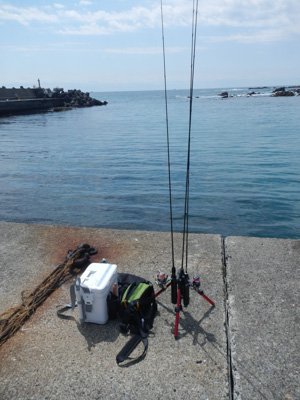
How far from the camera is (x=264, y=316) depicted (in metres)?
3.03

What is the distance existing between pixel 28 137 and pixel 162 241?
22586 millimetres

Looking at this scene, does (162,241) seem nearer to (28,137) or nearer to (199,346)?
(199,346)

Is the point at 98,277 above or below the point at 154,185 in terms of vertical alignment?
above

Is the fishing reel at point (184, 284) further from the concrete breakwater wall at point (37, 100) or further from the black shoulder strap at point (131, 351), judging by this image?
the concrete breakwater wall at point (37, 100)

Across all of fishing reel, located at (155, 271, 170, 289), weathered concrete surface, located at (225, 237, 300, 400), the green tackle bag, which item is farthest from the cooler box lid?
weathered concrete surface, located at (225, 237, 300, 400)

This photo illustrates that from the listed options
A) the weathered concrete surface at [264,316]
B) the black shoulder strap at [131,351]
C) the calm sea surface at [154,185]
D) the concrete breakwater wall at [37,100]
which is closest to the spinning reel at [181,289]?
the black shoulder strap at [131,351]

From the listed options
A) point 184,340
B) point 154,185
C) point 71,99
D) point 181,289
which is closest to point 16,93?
point 71,99

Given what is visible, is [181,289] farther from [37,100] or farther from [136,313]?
[37,100]

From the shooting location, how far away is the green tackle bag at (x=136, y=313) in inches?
107

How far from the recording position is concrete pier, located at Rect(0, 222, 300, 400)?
241cm

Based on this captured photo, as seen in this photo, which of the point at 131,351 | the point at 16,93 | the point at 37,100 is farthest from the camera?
the point at 37,100

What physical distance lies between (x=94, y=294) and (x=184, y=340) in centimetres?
84

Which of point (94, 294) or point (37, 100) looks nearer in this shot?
point (94, 294)

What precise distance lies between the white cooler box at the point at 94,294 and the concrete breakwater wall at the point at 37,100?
48854 millimetres
